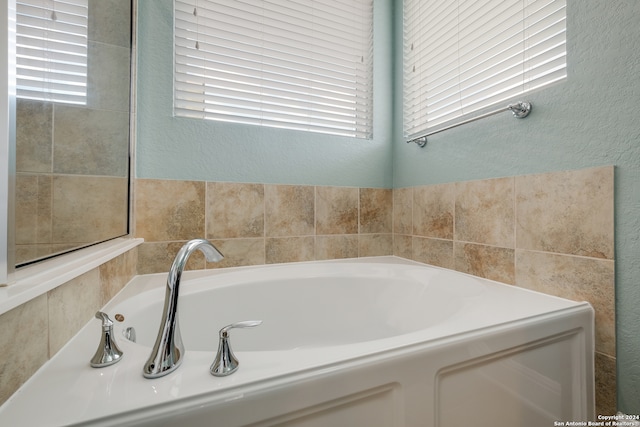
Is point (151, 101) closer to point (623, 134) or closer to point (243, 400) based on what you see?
point (243, 400)

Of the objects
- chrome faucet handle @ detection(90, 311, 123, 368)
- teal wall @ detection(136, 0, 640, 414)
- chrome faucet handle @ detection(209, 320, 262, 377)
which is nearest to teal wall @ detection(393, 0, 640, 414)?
teal wall @ detection(136, 0, 640, 414)

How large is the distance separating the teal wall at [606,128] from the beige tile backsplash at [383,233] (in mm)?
31

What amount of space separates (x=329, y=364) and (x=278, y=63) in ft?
4.99

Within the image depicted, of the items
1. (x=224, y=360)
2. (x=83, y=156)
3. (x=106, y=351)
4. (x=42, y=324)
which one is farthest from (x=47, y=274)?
(x=83, y=156)

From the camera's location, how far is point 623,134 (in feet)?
2.67

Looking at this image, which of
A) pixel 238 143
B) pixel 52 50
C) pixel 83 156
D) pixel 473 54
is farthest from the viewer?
pixel 238 143

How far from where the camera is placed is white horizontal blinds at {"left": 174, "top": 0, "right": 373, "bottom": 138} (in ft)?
4.57

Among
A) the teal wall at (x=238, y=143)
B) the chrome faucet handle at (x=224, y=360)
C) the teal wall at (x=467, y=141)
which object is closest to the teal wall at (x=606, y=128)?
the teal wall at (x=467, y=141)

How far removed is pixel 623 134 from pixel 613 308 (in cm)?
51

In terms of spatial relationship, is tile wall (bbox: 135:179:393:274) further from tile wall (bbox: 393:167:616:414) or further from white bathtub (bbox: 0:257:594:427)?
tile wall (bbox: 393:167:616:414)

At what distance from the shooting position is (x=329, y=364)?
52cm

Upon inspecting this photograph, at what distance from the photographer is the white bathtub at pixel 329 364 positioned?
1.45ft

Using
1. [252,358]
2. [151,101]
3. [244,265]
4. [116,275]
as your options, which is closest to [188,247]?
[252,358]

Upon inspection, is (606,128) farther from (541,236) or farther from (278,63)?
(278,63)
